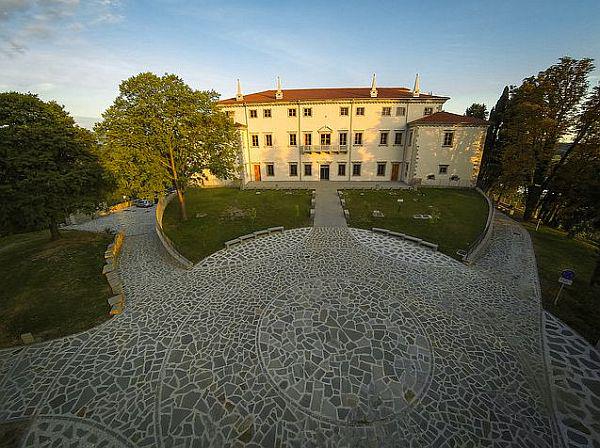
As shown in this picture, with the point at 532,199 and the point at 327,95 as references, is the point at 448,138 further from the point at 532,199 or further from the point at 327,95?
the point at 327,95

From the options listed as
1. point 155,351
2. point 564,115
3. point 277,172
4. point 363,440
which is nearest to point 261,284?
point 155,351

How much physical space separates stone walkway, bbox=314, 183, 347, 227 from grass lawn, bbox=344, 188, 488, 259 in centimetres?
103

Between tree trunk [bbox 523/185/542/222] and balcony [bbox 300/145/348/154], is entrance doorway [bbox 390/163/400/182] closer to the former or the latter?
balcony [bbox 300/145/348/154]

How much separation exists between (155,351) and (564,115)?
3607 centimetres

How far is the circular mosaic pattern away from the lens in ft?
23.8

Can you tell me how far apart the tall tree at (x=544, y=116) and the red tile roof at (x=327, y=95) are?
1045 cm

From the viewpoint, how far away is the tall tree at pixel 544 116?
2175cm

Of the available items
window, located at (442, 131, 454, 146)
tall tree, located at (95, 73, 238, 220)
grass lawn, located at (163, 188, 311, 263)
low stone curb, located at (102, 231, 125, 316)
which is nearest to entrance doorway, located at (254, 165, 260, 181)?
grass lawn, located at (163, 188, 311, 263)

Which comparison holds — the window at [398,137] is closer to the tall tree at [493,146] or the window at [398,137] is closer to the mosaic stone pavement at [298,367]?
the tall tree at [493,146]

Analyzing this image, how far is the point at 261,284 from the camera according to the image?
13.0 metres

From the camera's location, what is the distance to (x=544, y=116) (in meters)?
22.8

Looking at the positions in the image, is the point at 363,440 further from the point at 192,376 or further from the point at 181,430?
the point at 192,376

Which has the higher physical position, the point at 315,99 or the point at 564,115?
the point at 315,99

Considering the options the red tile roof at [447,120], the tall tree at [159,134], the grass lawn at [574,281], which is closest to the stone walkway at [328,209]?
the tall tree at [159,134]
